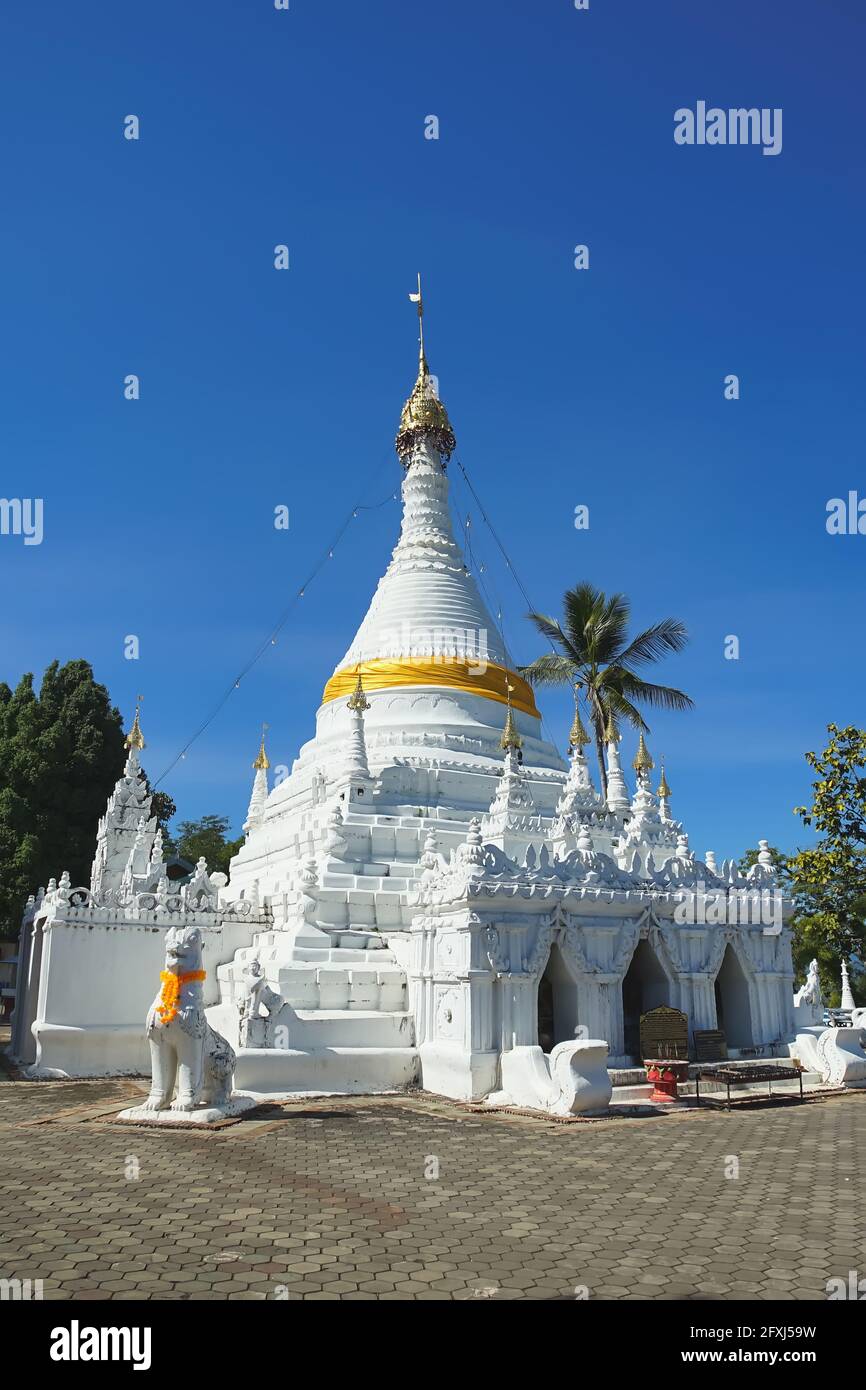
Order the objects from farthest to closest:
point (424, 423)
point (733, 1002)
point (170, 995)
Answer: point (424, 423) → point (733, 1002) → point (170, 995)

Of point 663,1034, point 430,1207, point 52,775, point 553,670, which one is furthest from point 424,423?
point 430,1207

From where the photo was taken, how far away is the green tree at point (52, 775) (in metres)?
37.4

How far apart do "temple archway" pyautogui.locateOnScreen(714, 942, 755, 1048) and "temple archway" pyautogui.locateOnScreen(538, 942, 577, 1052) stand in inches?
164

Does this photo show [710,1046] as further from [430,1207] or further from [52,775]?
[52,775]

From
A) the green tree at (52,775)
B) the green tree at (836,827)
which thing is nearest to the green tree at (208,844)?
the green tree at (52,775)

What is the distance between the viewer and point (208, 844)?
65.0m

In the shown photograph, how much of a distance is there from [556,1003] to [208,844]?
158 ft

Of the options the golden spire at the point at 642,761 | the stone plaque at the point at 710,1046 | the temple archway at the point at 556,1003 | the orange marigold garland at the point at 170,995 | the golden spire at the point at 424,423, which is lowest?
the stone plaque at the point at 710,1046

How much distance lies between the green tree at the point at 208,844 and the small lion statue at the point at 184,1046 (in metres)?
42.8

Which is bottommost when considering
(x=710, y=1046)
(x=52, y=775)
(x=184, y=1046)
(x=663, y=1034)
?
(x=710, y=1046)

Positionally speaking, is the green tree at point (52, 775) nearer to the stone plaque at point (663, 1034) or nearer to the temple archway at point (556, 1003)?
the temple archway at point (556, 1003)

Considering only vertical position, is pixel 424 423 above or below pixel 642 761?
above

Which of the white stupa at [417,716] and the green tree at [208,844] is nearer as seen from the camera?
the white stupa at [417,716]
